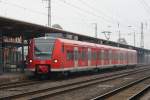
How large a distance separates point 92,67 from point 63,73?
7794mm

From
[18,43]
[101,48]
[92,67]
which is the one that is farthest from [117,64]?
[18,43]

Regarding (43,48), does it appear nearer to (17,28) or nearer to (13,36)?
(17,28)

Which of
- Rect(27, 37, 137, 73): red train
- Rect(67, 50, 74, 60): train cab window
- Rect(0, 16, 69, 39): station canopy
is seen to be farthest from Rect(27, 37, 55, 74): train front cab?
Rect(67, 50, 74, 60): train cab window

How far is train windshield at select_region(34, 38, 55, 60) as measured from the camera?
2672cm

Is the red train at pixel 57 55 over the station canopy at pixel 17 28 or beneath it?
beneath

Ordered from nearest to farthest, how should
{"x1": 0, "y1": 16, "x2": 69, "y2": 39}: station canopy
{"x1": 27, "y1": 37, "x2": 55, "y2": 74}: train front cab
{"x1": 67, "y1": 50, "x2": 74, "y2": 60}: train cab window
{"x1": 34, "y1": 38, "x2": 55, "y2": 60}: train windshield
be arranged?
{"x1": 0, "y1": 16, "x2": 69, "y2": 39}: station canopy, {"x1": 27, "y1": 37, "x2": 55, "y2": 74}: train front cab, {"x1": 34, "y1": 38, "x2": 55, "y2": 60}: train windshield, {"x1": 67, "y1": 50, "x2": 74, "y2": 60}: train cab window

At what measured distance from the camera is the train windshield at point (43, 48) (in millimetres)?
26719

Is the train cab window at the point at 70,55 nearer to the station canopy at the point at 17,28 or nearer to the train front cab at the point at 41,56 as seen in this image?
the train front cab at the point at 41,56

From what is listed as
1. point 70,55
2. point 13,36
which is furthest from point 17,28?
Answer: point 13,36

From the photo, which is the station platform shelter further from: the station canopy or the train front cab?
the train front cab

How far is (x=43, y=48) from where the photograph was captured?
26.9 m

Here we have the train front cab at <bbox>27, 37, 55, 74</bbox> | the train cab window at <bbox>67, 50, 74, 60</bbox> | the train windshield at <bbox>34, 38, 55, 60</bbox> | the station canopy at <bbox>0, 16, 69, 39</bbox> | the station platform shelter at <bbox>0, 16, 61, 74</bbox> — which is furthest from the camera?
the train cab window at <bbox>67, 50, 74, 60</bbox>

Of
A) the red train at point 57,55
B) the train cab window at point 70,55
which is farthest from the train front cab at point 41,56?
the train cab window at point 70,55

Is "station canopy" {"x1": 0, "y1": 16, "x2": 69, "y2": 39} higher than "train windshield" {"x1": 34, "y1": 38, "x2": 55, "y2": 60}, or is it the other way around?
"station canopy" {"x1": 0, "y1": 16, "x2": 69, "y2": 39}
